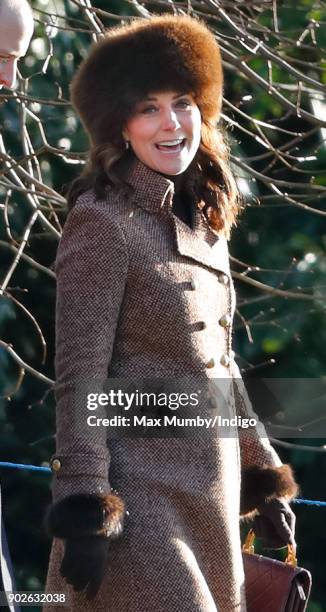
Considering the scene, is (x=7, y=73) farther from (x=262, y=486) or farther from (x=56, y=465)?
(x=262, y=486)

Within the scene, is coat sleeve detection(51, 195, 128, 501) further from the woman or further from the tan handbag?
the tan handbag

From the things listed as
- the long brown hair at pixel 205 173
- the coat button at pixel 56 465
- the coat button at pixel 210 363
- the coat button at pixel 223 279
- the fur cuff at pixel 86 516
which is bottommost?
the fur cuff at pixel 86 516

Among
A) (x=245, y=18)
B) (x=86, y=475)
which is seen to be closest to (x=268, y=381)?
(x=245, y=18)

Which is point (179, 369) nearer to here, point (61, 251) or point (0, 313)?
point (61, 251)

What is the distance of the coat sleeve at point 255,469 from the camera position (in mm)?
3293

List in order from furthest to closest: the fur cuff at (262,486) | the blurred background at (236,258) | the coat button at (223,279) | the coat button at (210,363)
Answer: the blurred background at (236,258) → the fur cuff at (262,486) → the coat button at (223,279) → the coat button at (210,363)

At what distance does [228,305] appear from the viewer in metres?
3.20

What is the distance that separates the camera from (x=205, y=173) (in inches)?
128

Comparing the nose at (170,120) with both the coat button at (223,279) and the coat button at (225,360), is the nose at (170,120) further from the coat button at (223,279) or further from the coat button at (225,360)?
the coat button at (225,360)

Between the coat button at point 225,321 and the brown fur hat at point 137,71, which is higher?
the brown fur hat at point 137,71

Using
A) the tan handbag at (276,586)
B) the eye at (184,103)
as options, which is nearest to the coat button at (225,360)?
the tan handbag at (276,586)

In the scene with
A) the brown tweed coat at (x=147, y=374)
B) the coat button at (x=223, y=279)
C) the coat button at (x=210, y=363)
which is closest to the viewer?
the brown tweed coat at (x=147, y=374)

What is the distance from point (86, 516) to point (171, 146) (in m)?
0.81

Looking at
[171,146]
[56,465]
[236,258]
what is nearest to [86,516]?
[56,465]
